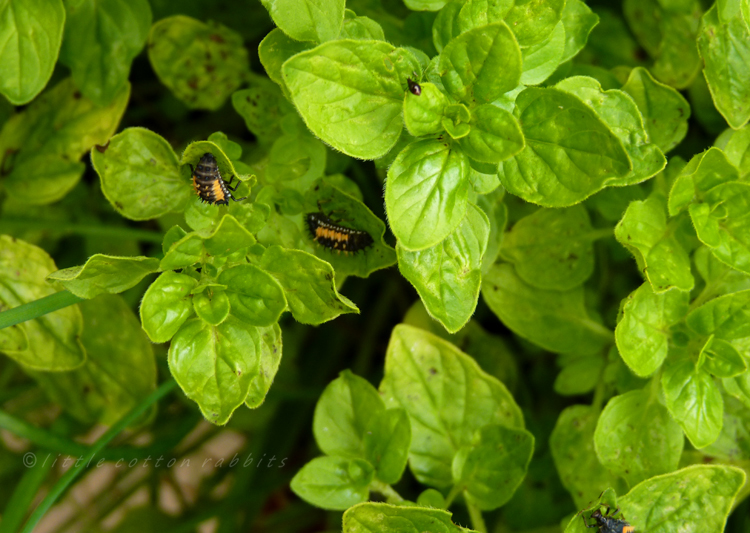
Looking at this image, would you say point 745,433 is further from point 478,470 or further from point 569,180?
point 569,180

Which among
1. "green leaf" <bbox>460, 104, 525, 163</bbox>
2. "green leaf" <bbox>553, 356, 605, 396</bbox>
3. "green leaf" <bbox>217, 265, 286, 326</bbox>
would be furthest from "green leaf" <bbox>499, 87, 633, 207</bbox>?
"green leaf" <bbox>553, 356, 605, 396</bbox>

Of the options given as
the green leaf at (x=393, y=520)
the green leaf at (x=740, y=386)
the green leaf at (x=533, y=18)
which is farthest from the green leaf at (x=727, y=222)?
the green leaf at (x=393, y=520)

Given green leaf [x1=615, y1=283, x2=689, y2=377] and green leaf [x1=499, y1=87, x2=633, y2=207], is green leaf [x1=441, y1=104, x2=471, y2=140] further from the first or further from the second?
green leaf [x1=615, y1=283, x2=689, y2=377]

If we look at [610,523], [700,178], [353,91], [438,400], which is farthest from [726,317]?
[353,91]

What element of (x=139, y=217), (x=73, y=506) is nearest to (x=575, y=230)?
(x=139, y=217)

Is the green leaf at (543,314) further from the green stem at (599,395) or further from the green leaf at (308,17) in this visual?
the green leaf at (308,17)

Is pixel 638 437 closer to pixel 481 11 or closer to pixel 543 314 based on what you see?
pixel 543 314
